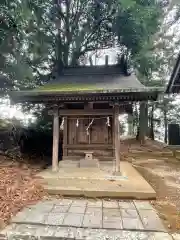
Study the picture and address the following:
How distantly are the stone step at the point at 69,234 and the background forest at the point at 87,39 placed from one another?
224 inches

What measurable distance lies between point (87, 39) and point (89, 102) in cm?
570

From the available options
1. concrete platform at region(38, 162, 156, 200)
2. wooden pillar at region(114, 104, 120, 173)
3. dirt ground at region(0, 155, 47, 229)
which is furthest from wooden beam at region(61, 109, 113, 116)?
dirt ground at region(0, 155, 47, 229)

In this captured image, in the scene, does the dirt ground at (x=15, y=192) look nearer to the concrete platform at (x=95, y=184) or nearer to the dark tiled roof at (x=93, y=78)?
the concrete platform at (x=95, y=184)

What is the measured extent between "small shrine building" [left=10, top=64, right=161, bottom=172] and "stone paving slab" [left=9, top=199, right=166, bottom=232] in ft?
6.38

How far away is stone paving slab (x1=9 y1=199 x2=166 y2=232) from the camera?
3537mm

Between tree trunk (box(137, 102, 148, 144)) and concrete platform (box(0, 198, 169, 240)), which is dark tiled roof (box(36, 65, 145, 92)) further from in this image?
tree trunk (box(137, 102, 148, 144))

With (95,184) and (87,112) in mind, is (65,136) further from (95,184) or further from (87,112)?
(95,184)

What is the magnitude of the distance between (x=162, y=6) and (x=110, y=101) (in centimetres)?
773

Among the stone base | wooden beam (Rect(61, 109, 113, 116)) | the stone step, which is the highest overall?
wooden beam (Rect(61, 109, 113, 116))

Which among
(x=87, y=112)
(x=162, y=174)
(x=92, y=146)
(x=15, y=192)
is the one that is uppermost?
(x=87, y=112)

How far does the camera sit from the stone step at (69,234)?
319 centimetres

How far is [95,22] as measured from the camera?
34.7ft

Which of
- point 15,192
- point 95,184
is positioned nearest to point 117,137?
point 95,184

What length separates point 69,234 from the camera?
10.7 ft
